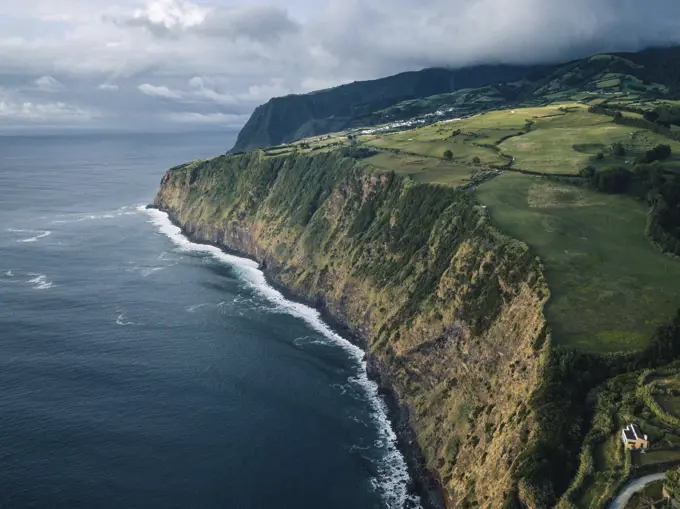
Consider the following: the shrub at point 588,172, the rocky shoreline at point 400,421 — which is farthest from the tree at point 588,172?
the rocky shoreline at point 400,421

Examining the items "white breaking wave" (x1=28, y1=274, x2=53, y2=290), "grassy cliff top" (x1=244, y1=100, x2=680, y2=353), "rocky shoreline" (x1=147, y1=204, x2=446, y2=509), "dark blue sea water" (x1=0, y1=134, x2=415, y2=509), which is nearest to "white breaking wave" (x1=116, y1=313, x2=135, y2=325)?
"dark blue sea water" (x1=0, y1=134, x2=415, y2=509)

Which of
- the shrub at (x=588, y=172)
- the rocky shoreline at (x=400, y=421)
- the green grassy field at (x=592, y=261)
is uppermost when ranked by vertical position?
the shrub at (x=588, y=172)

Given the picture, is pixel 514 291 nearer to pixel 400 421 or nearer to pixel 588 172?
pixel 400 421

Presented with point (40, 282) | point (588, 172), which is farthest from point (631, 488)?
point (40, 282)

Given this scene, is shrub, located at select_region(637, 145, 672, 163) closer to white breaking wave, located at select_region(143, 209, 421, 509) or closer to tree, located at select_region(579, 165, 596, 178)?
tree, located at select_region(579, 165, 596, 178)

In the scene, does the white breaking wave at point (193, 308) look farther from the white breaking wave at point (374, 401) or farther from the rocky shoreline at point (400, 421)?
the rocky shoreline at point (400, 421)

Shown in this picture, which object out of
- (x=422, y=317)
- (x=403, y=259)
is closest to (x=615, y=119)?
(x=403, y=259)
